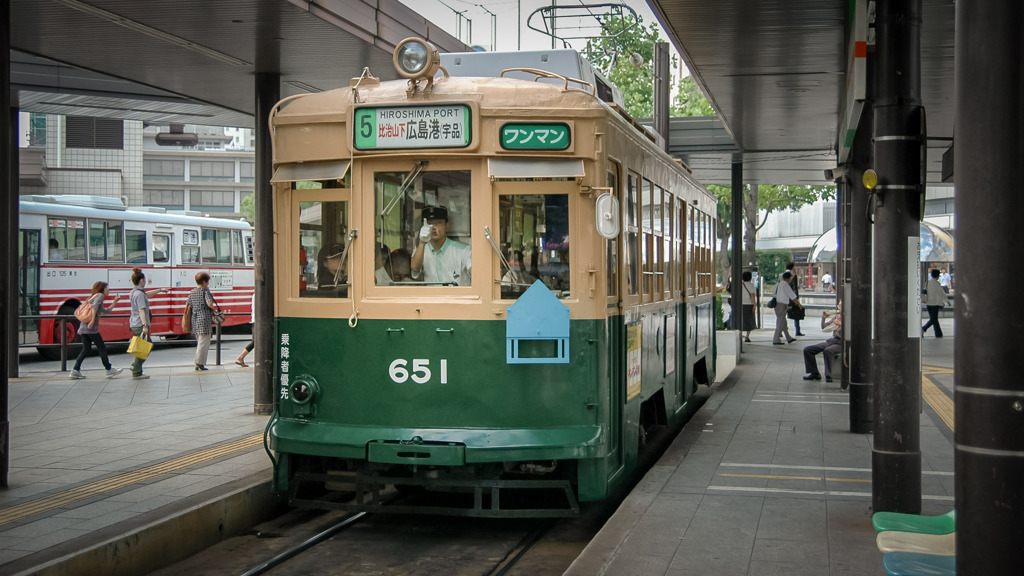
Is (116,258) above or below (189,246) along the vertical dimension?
below

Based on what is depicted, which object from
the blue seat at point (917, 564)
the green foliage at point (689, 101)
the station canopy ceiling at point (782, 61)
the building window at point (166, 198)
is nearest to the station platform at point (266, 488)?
the blue seat at point (917, 564)

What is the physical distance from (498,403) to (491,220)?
3.98 ft

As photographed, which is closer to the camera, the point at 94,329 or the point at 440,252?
the point at 440,252

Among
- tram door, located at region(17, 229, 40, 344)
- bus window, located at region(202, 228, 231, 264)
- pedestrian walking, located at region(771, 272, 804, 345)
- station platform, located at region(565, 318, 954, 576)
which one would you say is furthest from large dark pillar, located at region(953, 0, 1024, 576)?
bus window, located at region(202, 228, 231, 264)

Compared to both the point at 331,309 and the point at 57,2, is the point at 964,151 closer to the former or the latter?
the point at 331,309

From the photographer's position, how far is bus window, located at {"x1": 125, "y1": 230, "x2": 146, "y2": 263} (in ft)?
77.1

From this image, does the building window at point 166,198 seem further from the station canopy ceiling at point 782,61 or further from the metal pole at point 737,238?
the station canopy ceiling at point 782,61

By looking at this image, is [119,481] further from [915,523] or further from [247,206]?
[247,206]

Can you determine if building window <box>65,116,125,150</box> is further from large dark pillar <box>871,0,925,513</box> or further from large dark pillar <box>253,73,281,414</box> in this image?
large dark pillar <box>871,0,925,513</box>

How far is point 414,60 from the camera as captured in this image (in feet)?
22.3

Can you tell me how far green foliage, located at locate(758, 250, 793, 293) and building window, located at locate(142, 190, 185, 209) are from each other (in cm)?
4544

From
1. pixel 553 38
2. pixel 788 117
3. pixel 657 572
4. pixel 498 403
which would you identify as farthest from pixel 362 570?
pixel 788 117

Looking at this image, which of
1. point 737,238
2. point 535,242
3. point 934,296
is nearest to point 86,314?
point 535,242

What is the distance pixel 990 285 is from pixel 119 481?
22.7 ft
